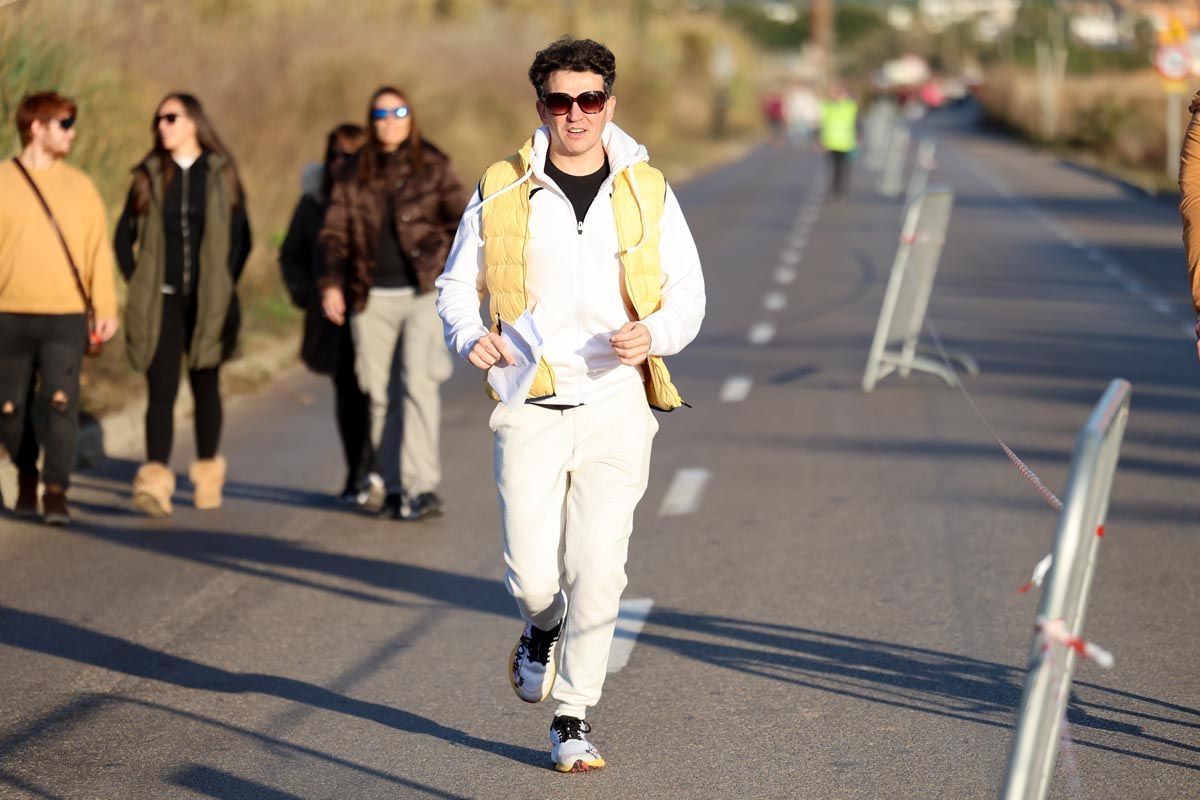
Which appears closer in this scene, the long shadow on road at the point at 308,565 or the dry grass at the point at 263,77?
the long shadow on road at the point at 308,565

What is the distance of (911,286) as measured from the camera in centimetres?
1359

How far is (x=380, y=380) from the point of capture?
9.29m

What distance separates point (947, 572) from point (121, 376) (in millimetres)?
6371

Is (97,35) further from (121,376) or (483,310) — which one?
(121,376)

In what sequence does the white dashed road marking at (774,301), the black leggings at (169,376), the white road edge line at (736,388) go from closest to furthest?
the black leggings at (169,376), the white road edge line at (736,388), the white dashed road marking at (774,301)

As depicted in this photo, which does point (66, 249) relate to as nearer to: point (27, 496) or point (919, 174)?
point (27, 496)

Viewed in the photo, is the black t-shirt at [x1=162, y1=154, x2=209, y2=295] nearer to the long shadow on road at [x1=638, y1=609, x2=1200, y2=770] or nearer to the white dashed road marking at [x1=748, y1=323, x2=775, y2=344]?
the long shadow on road at [x1=638, y1=609, x2=1200, y2=770]

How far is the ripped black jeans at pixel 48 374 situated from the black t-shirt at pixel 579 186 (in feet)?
13.8

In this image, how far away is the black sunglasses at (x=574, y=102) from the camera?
211 inches

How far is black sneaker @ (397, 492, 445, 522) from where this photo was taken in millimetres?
9383

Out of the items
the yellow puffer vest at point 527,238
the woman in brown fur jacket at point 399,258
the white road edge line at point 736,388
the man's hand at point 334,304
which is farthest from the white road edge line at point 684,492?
the yellow puffer vest at point 527,238

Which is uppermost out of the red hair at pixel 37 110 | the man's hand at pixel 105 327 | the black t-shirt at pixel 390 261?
the red hair at pixel 37 110

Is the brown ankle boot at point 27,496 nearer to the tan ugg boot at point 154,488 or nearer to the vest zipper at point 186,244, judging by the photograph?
the tan ugg boot at point 154,488

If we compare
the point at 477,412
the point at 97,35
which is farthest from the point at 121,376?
the point at 97,35
